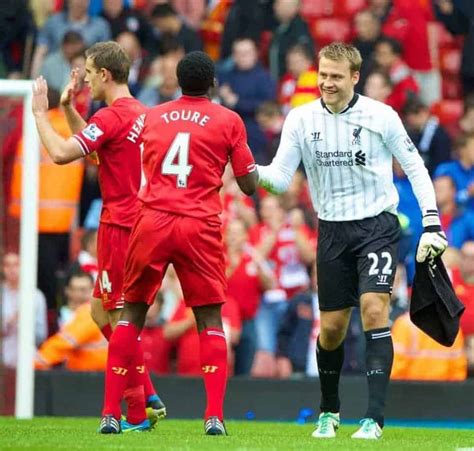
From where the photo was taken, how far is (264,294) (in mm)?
13359

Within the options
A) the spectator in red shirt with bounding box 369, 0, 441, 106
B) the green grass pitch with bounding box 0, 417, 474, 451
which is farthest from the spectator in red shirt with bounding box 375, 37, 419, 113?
the green grass pitch with bounding box 0, 417, 474, 451

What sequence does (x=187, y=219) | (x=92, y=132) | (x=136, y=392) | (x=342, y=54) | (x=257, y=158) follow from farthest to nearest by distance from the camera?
(x=257, y=158)
(x=136, y=392)
(x=342, y=54)
(x=92, y=132)
(x=187, y=219)

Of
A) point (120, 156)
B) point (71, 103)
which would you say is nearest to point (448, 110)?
point (71, 103)

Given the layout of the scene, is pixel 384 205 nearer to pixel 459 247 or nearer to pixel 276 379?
pixel 276 379

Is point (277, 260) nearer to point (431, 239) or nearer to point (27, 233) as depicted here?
point (27, 233)

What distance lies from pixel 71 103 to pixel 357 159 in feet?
5.70

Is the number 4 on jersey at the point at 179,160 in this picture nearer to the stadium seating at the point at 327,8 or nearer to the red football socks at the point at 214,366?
the red football socks at the point at 214,366

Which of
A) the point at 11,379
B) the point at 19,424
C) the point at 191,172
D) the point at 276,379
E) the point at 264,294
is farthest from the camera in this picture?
the point at 264,294

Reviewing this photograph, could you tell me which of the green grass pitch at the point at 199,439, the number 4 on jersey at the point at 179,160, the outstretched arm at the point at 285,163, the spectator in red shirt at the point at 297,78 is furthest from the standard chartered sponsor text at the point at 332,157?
the spectator in red shirt at the point at 297,78

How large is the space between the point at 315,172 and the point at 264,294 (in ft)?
15.1

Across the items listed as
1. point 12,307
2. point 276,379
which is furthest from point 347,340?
point 12,307

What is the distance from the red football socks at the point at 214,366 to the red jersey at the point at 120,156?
3.22ft

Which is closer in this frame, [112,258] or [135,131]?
[135,131]

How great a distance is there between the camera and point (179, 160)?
8227 millimetres
